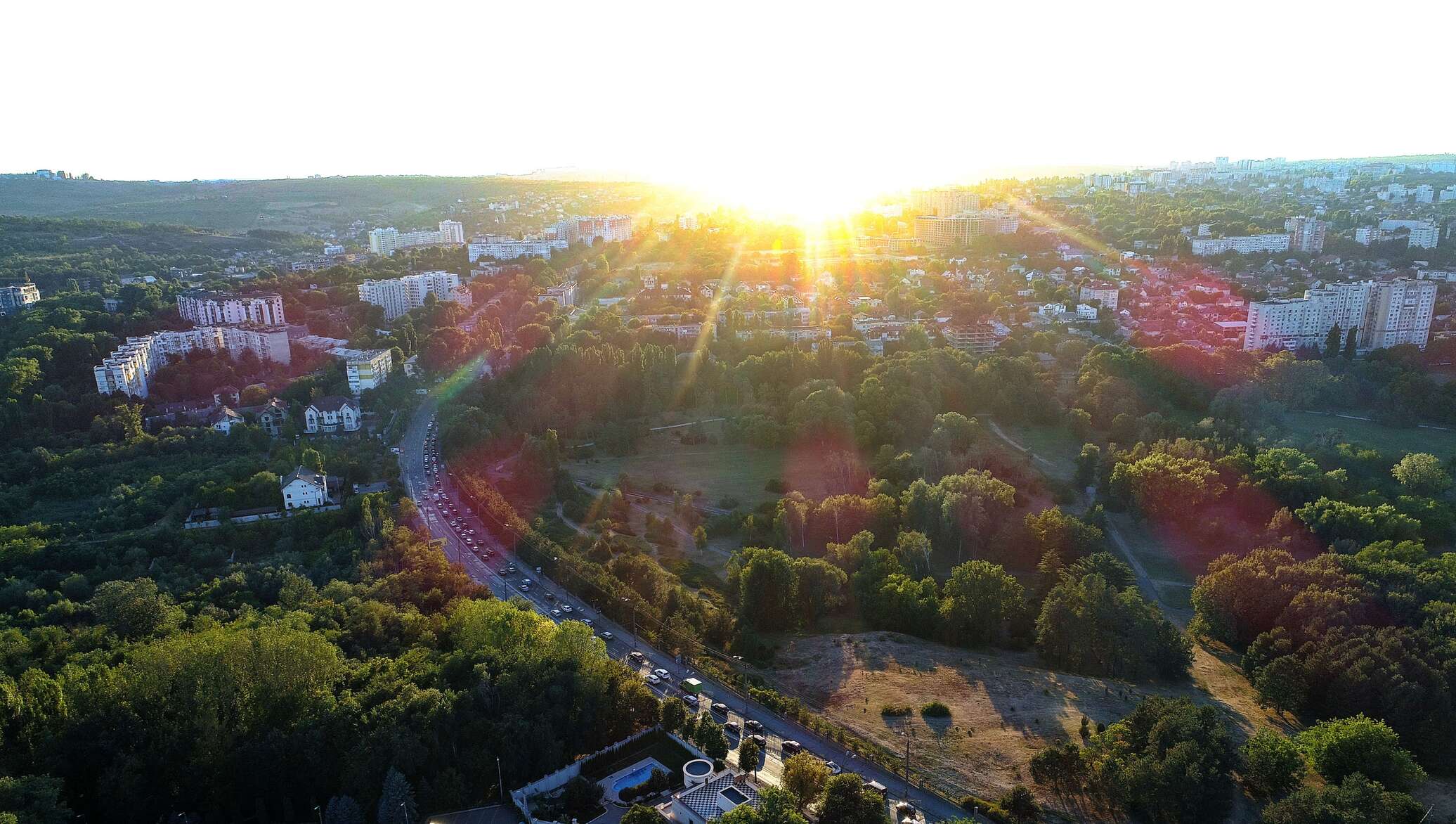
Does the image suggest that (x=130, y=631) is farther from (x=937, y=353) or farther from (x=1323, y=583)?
(x=937, y=353)

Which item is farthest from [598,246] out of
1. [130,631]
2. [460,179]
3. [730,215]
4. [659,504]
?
[460,179]

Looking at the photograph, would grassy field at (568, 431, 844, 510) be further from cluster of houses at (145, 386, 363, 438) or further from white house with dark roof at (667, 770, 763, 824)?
white house with dark roof at (667, 770, 763, 824)

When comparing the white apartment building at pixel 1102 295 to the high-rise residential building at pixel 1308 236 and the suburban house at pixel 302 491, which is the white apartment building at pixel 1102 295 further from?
the suburban house at pixel 302 491

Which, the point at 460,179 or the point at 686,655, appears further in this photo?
the point at 460,179

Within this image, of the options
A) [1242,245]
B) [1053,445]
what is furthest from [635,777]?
[1242,245]

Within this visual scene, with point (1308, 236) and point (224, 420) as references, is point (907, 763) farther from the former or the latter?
point (1308, 236)

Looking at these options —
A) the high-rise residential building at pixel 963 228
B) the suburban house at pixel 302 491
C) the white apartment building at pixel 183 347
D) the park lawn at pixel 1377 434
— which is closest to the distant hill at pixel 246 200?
the white apartment building at pixel 183 347
